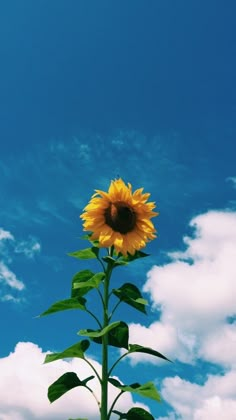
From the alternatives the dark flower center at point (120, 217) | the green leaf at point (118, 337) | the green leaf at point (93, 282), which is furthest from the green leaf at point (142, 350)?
the dark flower center at point (120, 217)

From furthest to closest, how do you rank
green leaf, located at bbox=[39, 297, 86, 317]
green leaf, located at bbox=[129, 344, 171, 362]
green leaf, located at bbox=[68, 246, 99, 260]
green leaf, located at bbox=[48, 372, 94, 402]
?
green leaf, located at bbox=[68, 246, 99, 260] < green leaf, located at bbox=[39, 297, 86, 317] < green leaf, located at bbox=[48, 372, 94, 402] < green leaf, located at bbox=[129, 344, 171, 362]

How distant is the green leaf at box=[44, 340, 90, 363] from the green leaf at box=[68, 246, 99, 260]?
0.97 meters

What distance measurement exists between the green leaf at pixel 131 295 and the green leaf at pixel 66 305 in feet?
1.35

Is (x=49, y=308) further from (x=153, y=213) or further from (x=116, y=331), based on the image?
(x=153, y=213)

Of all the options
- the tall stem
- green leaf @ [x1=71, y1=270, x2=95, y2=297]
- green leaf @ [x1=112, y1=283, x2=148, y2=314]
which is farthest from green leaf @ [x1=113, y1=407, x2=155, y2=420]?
green leaf @ [x1=71, y1=270, x2=95, y2=297]

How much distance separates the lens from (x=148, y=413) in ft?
17.8

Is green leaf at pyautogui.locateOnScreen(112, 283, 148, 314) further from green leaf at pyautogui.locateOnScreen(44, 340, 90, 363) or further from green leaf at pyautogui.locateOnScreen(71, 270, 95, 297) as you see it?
green leaf at pyautogui.locateOnScreen(44, 340, 90, 363)

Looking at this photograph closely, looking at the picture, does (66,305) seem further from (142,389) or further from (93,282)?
(142,389)

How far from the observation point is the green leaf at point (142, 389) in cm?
523

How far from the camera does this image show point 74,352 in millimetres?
5688

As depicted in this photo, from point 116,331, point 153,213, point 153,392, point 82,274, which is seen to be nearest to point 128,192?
point 153,213

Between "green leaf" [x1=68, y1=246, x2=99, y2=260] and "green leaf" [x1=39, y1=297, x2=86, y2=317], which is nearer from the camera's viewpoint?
"green leaf" [x1=39, y1=297, x2=86, y2=317]

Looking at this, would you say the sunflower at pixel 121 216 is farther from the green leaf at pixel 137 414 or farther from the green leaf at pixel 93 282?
the green leaf at pixel 137 414

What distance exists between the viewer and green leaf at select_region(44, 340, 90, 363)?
5516 mm
